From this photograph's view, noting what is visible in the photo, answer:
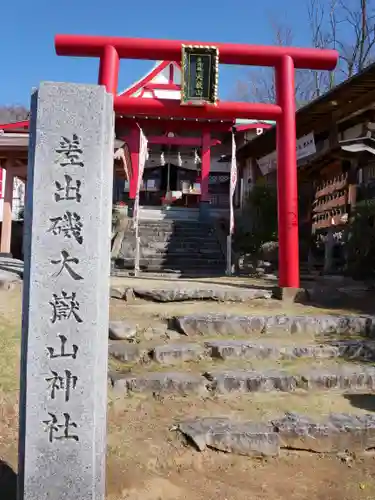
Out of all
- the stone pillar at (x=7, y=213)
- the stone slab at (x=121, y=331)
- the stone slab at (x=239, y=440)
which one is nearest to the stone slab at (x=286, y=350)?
the stone slab at (x=121, y=331)

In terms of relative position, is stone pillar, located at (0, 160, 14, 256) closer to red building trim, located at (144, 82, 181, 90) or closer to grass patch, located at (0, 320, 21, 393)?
grass patch, located at (0, 320, 21, 393)

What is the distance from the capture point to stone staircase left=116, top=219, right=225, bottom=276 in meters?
11.6

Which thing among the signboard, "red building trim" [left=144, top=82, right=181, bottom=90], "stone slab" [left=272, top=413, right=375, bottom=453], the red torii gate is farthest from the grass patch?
"red building trim" [left=144, top=82, right=181, bottom=90]

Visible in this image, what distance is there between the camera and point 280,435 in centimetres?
337

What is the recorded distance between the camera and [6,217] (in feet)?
39.1

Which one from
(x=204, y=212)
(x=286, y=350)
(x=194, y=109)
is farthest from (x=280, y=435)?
(x=204, y=212)

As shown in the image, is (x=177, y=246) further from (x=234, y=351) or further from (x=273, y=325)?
(x=234, y=351)

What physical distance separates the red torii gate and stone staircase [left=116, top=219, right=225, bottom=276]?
3.84 meters

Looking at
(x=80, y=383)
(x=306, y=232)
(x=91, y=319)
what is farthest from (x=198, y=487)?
(x=306, y=232)

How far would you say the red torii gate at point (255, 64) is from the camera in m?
7.27

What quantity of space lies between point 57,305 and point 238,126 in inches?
627

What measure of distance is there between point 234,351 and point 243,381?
55cm

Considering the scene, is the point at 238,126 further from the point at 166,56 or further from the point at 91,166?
the point at 91,166

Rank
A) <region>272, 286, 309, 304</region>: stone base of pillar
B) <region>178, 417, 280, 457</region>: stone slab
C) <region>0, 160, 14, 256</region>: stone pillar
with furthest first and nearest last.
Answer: <region>0, 160, 14, 256</region>: stone pillar
<region>272, 286, 309, 304</region>: stone base of pillar
<region>178, 417, 280, 457</region>: stone slab
